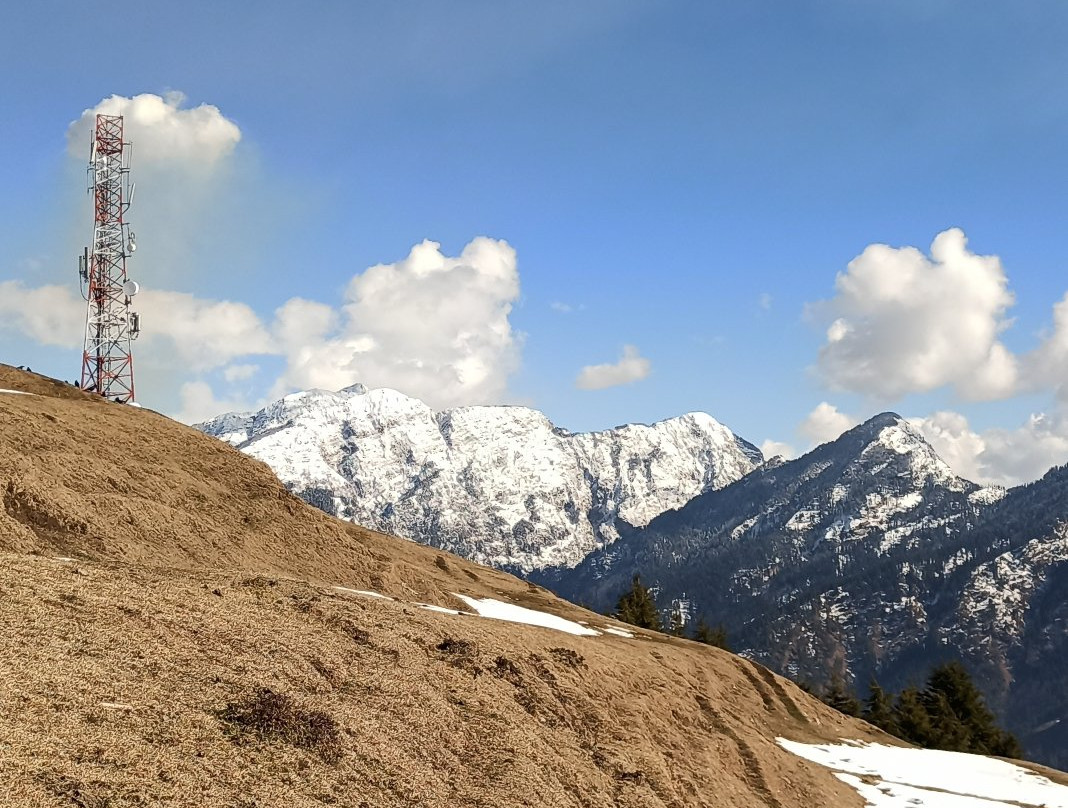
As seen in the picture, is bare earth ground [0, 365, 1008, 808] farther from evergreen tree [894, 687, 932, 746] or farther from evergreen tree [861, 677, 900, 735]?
evergreen tree [861, 677, 900, 735]

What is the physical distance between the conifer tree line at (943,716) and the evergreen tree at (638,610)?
2345 centimetres

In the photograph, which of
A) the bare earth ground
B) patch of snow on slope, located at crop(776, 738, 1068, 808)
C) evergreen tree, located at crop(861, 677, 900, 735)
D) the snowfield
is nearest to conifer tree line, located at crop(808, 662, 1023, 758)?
evergreen tree, located at crop(861, 677, 900, 735)

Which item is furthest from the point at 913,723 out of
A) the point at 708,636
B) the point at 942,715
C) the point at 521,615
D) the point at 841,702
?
the point at 521,615

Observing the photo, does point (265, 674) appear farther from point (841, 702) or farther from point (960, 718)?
point (960, 718)

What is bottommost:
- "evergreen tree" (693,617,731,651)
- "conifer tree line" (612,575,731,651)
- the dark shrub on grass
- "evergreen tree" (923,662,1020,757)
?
"evergreen tree" (923,662,1020,757)

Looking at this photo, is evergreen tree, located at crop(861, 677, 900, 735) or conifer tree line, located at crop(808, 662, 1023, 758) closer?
conifer tree line, located at crop(808, 662, 1023, 758)

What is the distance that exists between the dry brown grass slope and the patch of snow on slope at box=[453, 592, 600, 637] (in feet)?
14.3

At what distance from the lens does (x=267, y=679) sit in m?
20.6

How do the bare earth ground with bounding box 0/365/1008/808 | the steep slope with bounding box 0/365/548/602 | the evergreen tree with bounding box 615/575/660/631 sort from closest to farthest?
the bare earth ground with bounding box 0/365/1008/808 < the steep slope with bounding box 0/365/548/602 < the evergreen tree with bounding box 615/575/660/631

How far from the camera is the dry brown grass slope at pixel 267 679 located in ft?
53.5

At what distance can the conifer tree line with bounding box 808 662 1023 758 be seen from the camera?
88812 millimetres

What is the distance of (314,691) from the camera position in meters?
21.0

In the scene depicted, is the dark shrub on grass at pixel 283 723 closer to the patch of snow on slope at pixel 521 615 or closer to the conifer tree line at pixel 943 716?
the patch of snow on slope at pixel 521 615

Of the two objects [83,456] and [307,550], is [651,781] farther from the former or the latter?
[83,456]
